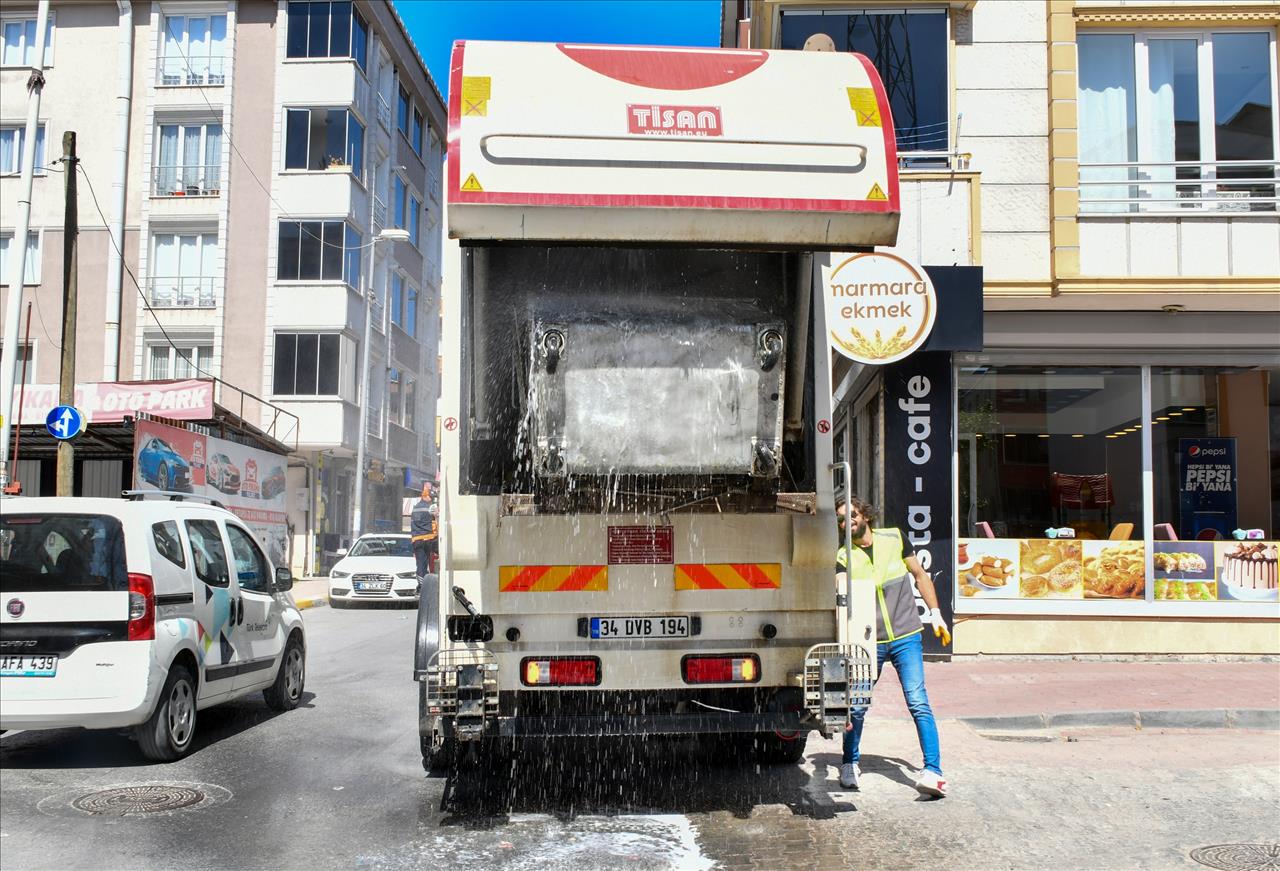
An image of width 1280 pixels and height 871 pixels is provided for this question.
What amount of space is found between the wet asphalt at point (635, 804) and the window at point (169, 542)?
4.16 feet

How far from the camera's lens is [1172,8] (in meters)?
12.2

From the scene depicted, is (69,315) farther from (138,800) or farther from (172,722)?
(138,800)

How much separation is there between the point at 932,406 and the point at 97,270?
27.0 meters

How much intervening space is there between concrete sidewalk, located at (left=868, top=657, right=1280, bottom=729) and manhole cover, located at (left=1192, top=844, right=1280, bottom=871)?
3.07m

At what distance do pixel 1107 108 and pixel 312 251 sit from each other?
2329 cm

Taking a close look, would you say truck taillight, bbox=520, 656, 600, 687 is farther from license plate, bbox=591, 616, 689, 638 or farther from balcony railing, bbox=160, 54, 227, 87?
balcony railing, bbox=160, 54, 227, 87

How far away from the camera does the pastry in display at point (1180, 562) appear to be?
38.5 feet

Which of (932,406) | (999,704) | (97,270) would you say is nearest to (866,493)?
(932,406)

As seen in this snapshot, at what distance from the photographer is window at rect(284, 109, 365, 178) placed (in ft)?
103

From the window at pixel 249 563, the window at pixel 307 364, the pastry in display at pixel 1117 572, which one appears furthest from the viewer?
the window at pixel 307 364

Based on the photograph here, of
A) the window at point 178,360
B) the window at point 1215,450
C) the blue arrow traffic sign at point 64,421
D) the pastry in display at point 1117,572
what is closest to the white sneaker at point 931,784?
the pastry in display at point 1117,572

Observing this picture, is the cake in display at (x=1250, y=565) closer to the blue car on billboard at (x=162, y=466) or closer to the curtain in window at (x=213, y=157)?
the blue car on billboard at (x=162, y=466)

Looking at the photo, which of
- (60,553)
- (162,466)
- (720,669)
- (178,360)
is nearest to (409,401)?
(178,360)

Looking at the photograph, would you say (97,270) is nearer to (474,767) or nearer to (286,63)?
(286,63)
